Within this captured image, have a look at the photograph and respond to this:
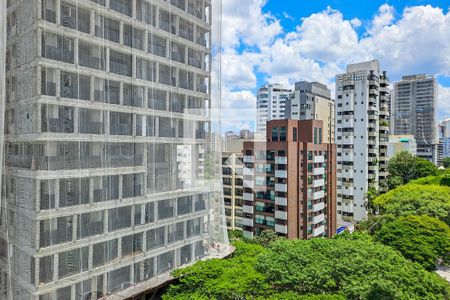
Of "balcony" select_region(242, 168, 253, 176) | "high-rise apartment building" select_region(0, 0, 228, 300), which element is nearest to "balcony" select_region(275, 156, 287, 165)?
"balcony" select_region(242, 168, 253, 176)

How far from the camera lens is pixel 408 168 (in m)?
15.6

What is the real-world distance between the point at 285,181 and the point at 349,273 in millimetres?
5849

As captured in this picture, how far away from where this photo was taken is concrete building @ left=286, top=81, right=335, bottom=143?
680 inches

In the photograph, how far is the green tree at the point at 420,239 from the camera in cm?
523

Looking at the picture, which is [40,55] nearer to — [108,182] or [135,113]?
[135,113]

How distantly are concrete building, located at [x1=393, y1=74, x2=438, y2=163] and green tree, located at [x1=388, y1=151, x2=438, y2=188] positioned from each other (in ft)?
38.3

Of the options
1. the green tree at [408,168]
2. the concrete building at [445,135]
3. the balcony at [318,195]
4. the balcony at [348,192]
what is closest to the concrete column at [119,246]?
the balcony at [318,195]

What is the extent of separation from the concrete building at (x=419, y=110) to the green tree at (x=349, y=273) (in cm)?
2508

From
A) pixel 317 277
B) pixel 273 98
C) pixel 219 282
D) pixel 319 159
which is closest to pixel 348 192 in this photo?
pixel 319 159

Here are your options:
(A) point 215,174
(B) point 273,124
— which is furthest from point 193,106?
(B) point 273,124

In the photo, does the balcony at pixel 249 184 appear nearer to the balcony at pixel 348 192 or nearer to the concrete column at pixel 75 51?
the balcony at pixel 348 192

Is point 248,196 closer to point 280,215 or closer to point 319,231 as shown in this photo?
point 280,215

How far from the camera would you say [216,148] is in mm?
5340

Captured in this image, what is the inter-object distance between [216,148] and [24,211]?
277 centimetres
